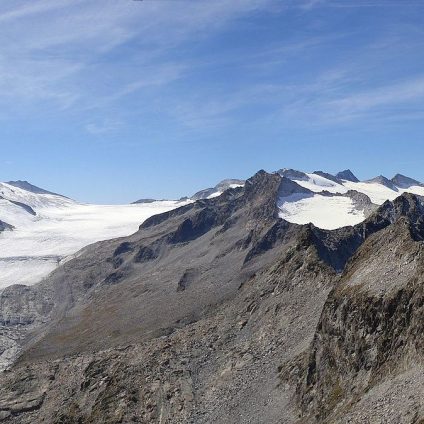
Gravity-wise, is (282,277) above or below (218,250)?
below

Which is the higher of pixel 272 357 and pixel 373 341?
pixel 373 341

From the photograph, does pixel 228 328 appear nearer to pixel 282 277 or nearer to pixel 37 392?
pixel 282 277

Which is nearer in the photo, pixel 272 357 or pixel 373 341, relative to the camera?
pixel 373 341

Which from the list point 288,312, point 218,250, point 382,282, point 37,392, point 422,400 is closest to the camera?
point 422,400

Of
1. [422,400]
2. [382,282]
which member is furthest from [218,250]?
[422,400]

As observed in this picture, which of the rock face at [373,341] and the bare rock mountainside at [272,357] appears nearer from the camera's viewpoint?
the rock face at [373,341]

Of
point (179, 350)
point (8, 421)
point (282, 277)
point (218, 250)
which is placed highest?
point (218, 250)

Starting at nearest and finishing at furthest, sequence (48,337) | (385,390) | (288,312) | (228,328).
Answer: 1. (385,390)
2. (288,312)
3. (228,328)
4. (48,337)

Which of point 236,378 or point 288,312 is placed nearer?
point 236,378

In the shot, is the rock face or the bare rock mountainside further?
the bare rock mountainside

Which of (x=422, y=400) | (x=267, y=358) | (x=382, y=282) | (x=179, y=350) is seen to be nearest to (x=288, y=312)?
(x=267, y=358)
